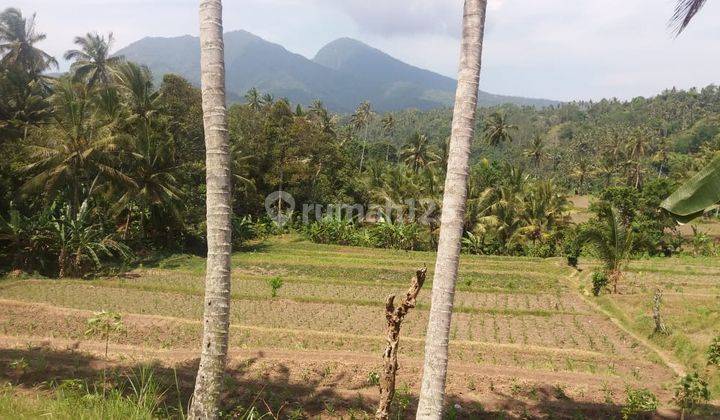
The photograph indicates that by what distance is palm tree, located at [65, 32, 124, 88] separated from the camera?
1235 inches

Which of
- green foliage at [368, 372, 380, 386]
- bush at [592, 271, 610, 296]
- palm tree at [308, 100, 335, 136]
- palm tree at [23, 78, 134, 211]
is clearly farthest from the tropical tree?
palm tree at [308, 100, 335, 136]

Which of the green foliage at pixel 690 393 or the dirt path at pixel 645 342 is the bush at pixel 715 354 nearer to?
the dirt path at pixel 645 342

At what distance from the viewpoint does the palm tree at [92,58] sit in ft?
103

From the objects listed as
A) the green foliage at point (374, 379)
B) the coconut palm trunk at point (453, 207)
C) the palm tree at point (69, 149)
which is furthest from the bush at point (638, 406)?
the palm tree at point (69, 149)

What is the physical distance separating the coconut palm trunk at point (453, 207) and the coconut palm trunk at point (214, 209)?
1678mm

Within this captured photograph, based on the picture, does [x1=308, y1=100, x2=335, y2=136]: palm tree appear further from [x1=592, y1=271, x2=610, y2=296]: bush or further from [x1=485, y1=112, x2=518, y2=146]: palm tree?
[x1=592, y1=271, x2=610, y2=296]: bush

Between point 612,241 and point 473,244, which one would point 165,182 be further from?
point 612,241

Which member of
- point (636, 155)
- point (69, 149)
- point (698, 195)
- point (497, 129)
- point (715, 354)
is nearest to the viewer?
point (698, 195)

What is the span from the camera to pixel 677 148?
75250 millimetres

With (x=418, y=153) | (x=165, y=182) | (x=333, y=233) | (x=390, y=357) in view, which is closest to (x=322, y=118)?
(x=418, y=153)

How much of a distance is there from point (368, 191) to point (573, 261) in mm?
14502

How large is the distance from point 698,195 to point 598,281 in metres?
12.3

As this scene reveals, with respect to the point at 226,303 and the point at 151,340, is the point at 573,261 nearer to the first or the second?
the point at 151,340

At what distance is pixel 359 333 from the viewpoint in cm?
1094
